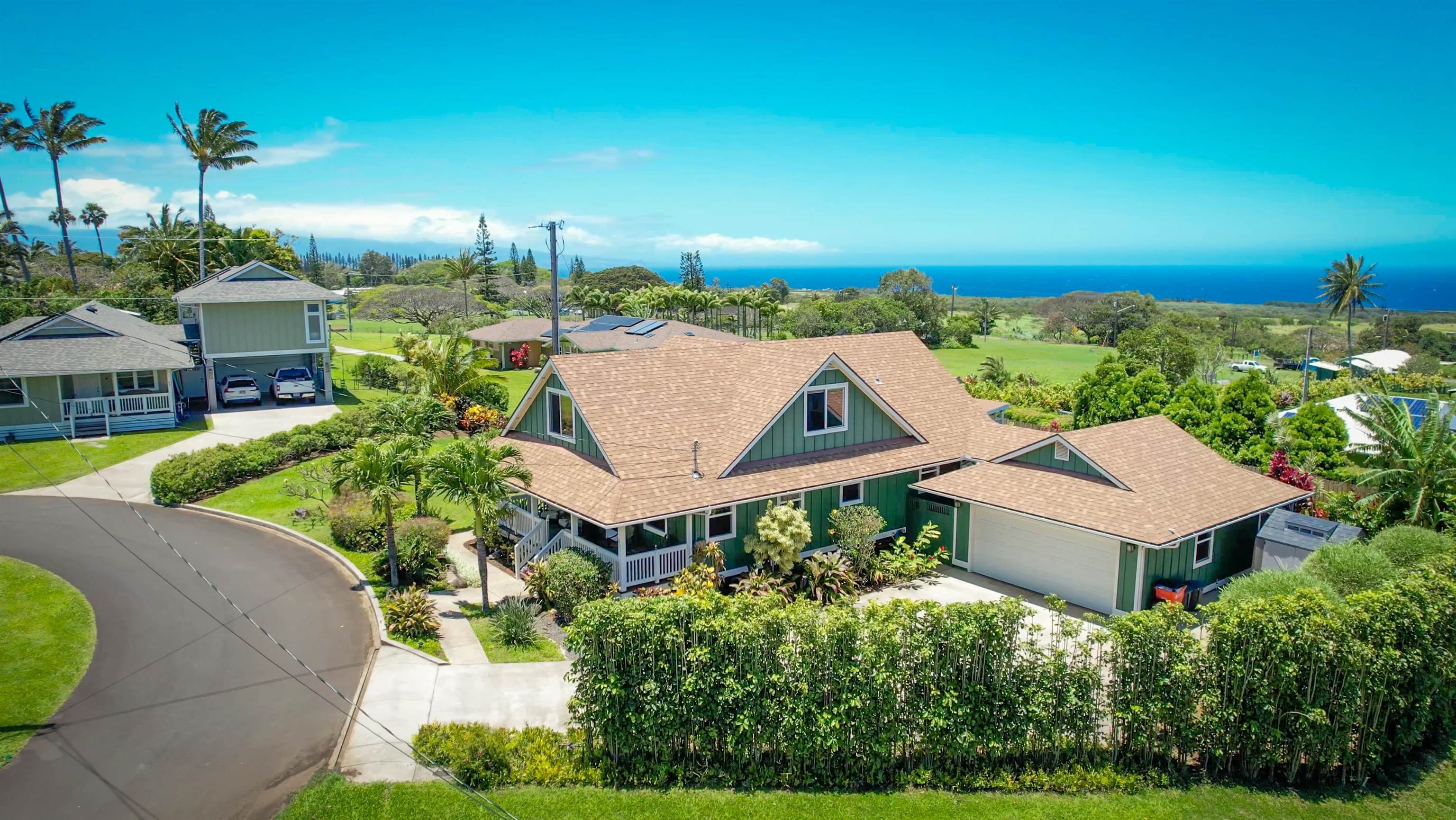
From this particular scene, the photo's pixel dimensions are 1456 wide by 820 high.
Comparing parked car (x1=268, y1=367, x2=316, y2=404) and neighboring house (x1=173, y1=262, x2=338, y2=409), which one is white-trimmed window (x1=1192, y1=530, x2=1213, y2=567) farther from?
parked car (x1=268, y1=367, x2=316, y2=404)

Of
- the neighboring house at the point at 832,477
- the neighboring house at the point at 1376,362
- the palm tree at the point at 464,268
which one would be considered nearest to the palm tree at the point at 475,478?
the neighboring house at the point at 832,477

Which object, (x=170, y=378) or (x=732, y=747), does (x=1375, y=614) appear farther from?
(x=170, y=378)

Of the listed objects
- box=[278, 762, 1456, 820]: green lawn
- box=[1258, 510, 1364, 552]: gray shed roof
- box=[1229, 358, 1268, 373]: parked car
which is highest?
box=[1258, 510, 1364, 552]: gray shed roof

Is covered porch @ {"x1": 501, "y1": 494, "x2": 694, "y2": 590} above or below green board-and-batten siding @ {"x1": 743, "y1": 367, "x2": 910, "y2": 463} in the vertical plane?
below

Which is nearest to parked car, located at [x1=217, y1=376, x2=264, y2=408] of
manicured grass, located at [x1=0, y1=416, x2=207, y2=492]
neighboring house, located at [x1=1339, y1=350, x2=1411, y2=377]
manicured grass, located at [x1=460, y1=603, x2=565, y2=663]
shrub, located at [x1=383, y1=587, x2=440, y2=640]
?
manicured grass, located at [x1=0, y1=416, x2=207, y2=492]

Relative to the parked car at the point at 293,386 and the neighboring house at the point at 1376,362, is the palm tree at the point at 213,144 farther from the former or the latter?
the neighboring house at the point at 1376,362

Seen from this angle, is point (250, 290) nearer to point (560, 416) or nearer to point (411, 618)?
point (560, 416)
